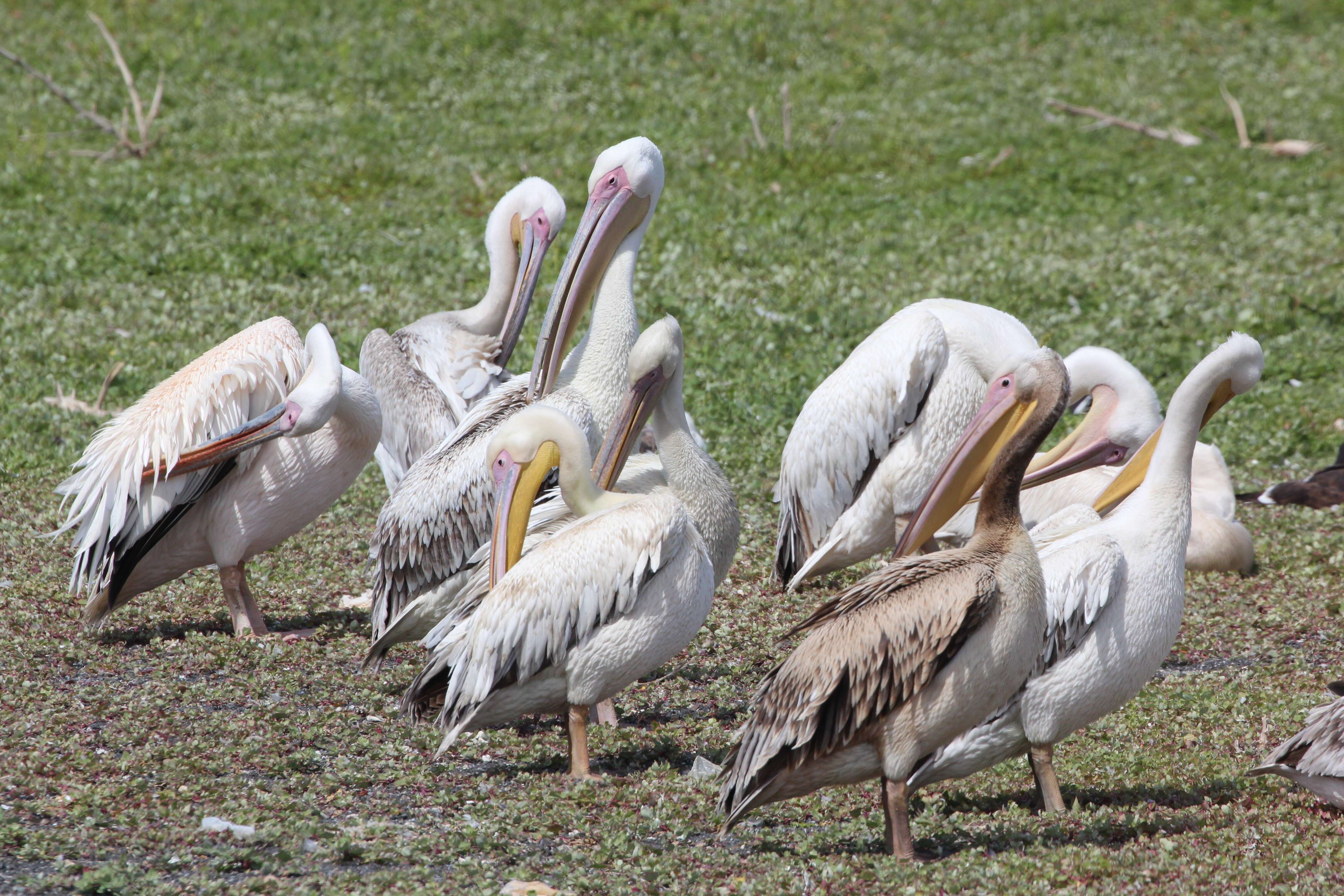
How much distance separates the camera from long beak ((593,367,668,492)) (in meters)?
4.90

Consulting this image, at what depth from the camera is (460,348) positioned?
6902mm

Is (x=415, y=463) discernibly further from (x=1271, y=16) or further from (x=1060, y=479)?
(x=1271, y=16)

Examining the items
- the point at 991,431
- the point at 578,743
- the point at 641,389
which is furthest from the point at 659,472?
the point at 991,431

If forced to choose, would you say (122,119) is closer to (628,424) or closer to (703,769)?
(628,424)

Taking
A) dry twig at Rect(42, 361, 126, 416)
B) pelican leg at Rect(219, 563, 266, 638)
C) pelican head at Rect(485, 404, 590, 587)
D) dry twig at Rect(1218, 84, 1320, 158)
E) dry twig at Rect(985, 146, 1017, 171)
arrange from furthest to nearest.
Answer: dry twig at Rect(1218, 84, 1320, 158), dry twig at Rect(985, 146, 1017, 171), dry twig at Rect(42, 361, 126, 416), pelican leg at Rect(219, 563, 266, 638), pelican head at Rect(485, 404, 590, 587)

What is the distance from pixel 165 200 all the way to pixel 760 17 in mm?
6957

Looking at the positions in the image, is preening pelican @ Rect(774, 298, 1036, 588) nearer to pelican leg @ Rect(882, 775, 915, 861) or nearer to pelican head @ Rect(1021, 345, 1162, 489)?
pelican head @ Rect(1021, 345, 1162, 489)

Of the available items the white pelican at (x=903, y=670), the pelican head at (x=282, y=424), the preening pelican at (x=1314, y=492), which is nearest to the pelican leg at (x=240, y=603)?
the pelican head at (x=282, y=424)

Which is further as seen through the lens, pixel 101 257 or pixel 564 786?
pixel 101 257

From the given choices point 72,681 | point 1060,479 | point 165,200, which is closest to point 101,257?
point 165,200

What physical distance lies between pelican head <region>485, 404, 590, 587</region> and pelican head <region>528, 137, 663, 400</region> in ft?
4.24

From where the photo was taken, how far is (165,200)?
11.6 metres

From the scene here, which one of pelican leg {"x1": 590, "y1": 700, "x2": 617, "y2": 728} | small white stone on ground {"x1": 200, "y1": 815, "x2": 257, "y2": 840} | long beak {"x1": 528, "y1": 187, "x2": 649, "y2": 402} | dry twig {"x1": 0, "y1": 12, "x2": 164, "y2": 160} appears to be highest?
dry twig {"x1": 0, "y1": 12, "x2": 164, "y2": 160}

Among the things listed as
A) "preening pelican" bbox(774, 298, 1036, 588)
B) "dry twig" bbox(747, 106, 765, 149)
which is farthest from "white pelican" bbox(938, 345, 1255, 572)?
"dry twig" bbox(747, 106, 765, 149)
